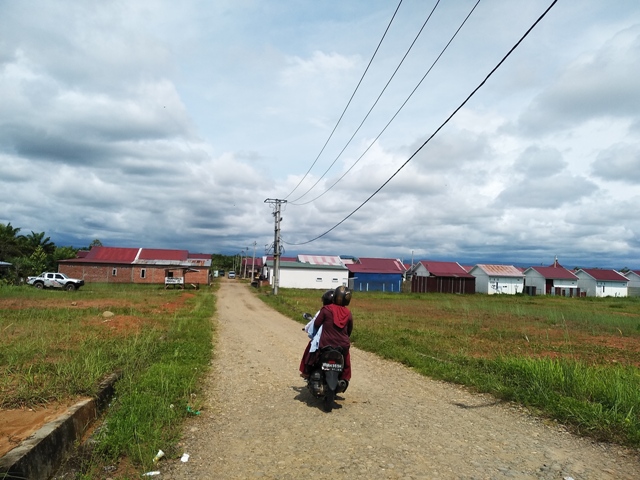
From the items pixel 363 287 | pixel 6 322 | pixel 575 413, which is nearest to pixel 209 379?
pixel 575 413

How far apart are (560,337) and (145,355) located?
15346 mm

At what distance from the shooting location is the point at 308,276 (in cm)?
6412

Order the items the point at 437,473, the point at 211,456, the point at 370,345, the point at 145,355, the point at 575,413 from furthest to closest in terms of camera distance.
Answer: the point at 370,345 < the point at 145,355 < the point at 575,413 < the point at 211,456 < the point at 437,473

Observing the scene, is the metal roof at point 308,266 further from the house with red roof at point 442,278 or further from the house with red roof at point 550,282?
the house with red roof at point 550,282

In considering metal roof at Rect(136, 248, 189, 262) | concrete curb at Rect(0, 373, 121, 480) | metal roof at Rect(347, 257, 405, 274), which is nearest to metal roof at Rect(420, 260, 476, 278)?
metal roof at Rect(347, 257, 405, 274)

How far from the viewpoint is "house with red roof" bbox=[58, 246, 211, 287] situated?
60.4 meters

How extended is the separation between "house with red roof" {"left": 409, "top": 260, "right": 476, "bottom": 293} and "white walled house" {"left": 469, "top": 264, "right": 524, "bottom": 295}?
1.81 m

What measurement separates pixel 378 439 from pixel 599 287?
80321mm

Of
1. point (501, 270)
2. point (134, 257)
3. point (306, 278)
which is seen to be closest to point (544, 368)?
point (306, 278)

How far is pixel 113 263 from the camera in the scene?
6209cm

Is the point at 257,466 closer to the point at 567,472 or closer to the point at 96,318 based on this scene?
the point at 567,472

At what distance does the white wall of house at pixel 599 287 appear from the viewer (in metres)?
72.8

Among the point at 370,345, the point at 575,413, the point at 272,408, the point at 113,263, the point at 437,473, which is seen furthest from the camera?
the point at 113,263

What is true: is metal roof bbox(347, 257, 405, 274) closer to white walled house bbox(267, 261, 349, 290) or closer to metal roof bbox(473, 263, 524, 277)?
white walled house bbox(267, 261, 349, 290)
